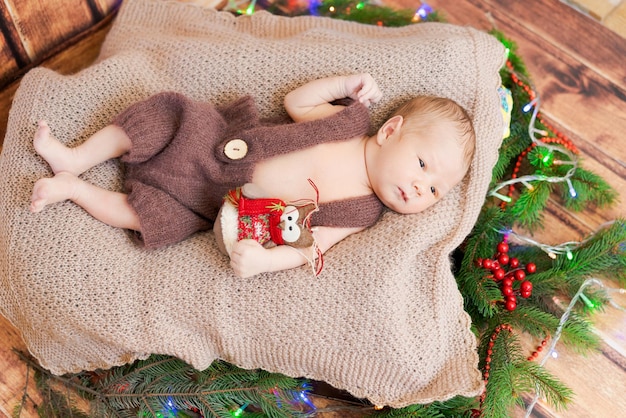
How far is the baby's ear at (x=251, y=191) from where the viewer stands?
157 cm

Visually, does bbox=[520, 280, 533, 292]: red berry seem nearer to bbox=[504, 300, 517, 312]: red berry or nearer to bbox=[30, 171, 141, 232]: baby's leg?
bbox=[504, 300, 517, 312]: red berry

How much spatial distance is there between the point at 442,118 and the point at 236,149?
0.56m

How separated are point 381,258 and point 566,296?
0.69 m

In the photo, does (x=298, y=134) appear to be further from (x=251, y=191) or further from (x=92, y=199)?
(x=92, y=199)


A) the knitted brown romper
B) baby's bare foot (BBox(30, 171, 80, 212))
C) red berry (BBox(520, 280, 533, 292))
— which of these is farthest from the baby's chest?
red berry (BBox(520, 280, 533, 292))

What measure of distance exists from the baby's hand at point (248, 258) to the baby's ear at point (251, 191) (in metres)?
0.12

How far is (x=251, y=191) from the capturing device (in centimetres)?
157

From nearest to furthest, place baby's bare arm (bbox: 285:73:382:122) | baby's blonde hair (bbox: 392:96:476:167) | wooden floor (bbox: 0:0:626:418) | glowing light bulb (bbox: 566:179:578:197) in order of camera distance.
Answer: baby's blonde hair (bbox: 392:96:476:167) → baby's bare arm (bbox: 285:73:382:122) → wooden floor (bbox: 0:0:626:418) → glowing light bulb (bbox: 566:179:578:197)

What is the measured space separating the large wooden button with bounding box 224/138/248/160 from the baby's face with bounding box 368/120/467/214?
37 cm

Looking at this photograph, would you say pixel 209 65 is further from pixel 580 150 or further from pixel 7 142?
pixel 580 150

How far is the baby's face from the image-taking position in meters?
1.58

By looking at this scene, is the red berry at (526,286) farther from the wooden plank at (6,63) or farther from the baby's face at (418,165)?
the wooden plank at (6,63)

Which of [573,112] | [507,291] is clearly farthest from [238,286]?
[573,112]

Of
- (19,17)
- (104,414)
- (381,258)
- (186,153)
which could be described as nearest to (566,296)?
(381,258)
